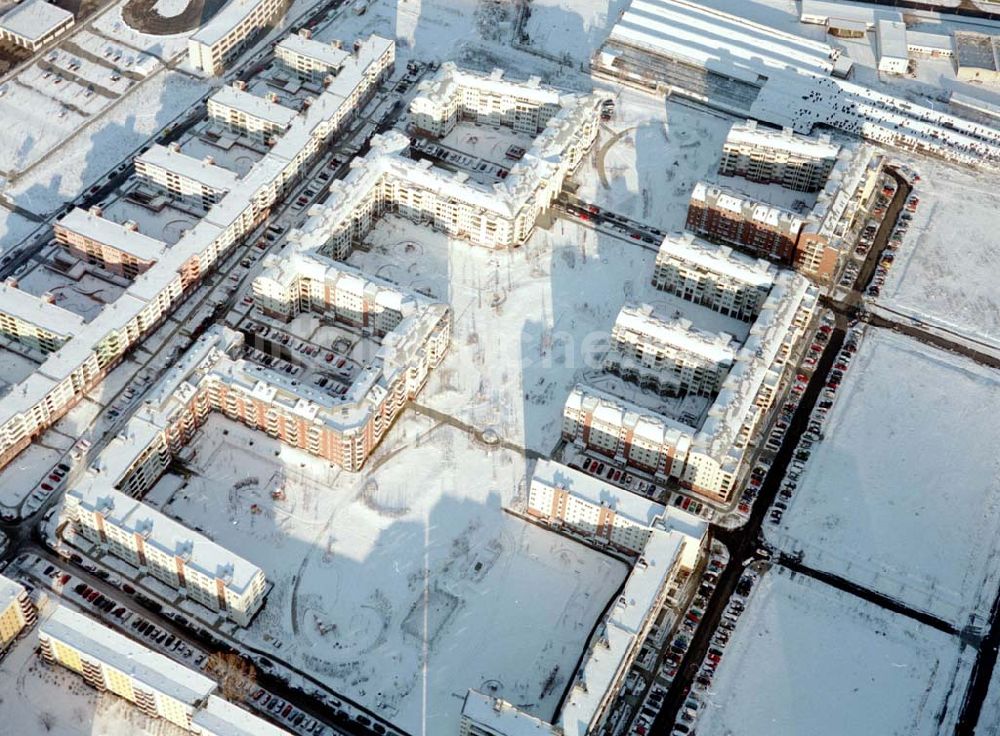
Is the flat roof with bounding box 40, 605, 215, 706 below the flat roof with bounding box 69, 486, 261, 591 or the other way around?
below

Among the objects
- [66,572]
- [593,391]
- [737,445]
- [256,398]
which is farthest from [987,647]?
[66,572]

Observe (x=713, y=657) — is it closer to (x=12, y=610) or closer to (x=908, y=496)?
(x=908, y=496)

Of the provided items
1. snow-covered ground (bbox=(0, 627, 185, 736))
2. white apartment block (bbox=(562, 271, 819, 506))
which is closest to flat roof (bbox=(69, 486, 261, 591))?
snow-covered ground (bbox=(0, 627, 185, 736))

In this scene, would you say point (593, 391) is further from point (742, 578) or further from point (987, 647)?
point (987, 647)

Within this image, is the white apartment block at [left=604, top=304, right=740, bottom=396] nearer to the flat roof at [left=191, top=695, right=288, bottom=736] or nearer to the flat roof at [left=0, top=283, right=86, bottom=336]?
the flat roof at [left=191, top=695, right=288, bottom=736]

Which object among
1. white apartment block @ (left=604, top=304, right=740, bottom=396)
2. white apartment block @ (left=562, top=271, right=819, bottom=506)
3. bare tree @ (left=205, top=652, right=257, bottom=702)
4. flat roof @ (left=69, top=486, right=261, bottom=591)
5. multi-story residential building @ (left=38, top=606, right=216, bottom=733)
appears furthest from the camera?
white apartment block @ (left=604, top=304, right=740, bottom=396)
